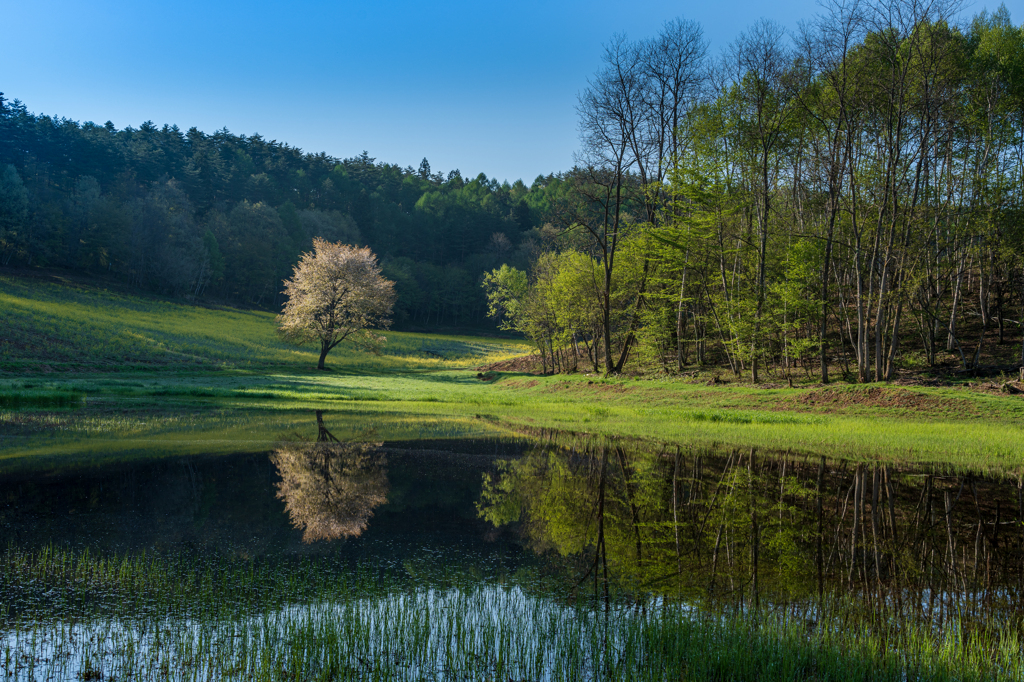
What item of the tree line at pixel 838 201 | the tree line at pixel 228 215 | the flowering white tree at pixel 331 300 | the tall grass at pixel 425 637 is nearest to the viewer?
the tall grass at pixel 425 637

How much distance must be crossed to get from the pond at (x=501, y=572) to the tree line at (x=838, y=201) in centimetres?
1760

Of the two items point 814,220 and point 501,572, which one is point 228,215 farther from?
point 501,572

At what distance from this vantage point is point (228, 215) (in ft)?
285

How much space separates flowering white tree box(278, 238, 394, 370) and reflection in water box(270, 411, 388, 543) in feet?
119

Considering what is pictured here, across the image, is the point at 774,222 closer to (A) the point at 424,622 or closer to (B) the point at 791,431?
(B) the point at 791,431

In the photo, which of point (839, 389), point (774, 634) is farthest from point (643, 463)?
point (839, 389)

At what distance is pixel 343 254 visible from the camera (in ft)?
169

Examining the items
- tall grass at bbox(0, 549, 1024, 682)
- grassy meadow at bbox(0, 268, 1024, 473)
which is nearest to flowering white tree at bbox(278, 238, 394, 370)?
grassy meadow at bbox(0, 268, 1024, 473)

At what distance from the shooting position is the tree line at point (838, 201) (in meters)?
24.7

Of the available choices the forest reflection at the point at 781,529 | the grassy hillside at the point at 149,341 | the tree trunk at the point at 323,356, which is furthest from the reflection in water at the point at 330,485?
the tree trunk at the point at 323,356

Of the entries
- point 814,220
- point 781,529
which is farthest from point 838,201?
point 781,529

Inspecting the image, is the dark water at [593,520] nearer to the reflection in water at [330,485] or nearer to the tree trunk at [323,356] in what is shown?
the reflection in water at [330,485]

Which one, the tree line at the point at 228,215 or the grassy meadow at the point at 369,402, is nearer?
the grassy meadow at the point at 369,402

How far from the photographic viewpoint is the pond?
4.41m
